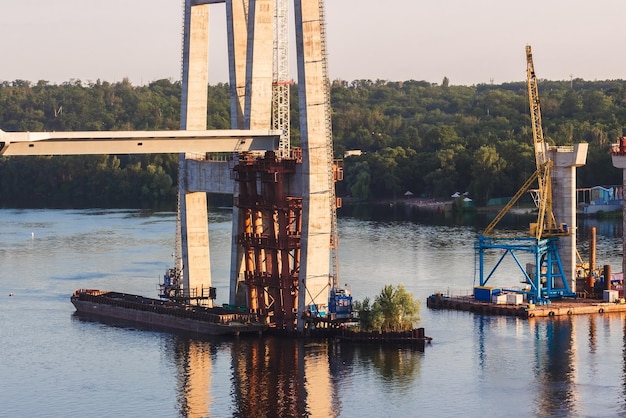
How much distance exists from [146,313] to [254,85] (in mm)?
14382

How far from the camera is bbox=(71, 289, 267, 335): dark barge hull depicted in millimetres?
83375

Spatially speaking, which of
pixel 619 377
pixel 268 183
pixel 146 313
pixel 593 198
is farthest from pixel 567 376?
pixel 593 198

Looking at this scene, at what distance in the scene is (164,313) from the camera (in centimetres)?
8819

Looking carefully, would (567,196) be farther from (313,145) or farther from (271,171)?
(271,171)

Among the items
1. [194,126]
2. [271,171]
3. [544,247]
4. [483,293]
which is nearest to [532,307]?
[483,293]

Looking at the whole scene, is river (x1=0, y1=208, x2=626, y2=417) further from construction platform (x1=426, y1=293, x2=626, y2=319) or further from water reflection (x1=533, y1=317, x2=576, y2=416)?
construction platform (x1=426, y1=293, x2=626, y2=319)

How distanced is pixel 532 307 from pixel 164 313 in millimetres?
20647

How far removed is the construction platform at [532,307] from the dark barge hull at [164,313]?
46.2 feet

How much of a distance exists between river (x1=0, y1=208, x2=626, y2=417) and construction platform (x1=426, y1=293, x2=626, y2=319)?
106cm

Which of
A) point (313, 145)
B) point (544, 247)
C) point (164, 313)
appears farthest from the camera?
point (544, 247)

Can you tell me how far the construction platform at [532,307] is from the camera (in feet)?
292

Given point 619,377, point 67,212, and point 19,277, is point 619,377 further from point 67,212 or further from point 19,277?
point 67,212

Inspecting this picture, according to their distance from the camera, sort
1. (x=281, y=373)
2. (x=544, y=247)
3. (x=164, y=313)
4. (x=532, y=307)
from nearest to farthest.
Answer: (x=281, y=373)
(x=164, y=313)
(x=532, y=307)
(x=544, y=247)

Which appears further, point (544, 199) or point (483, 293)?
point (544, 199)
